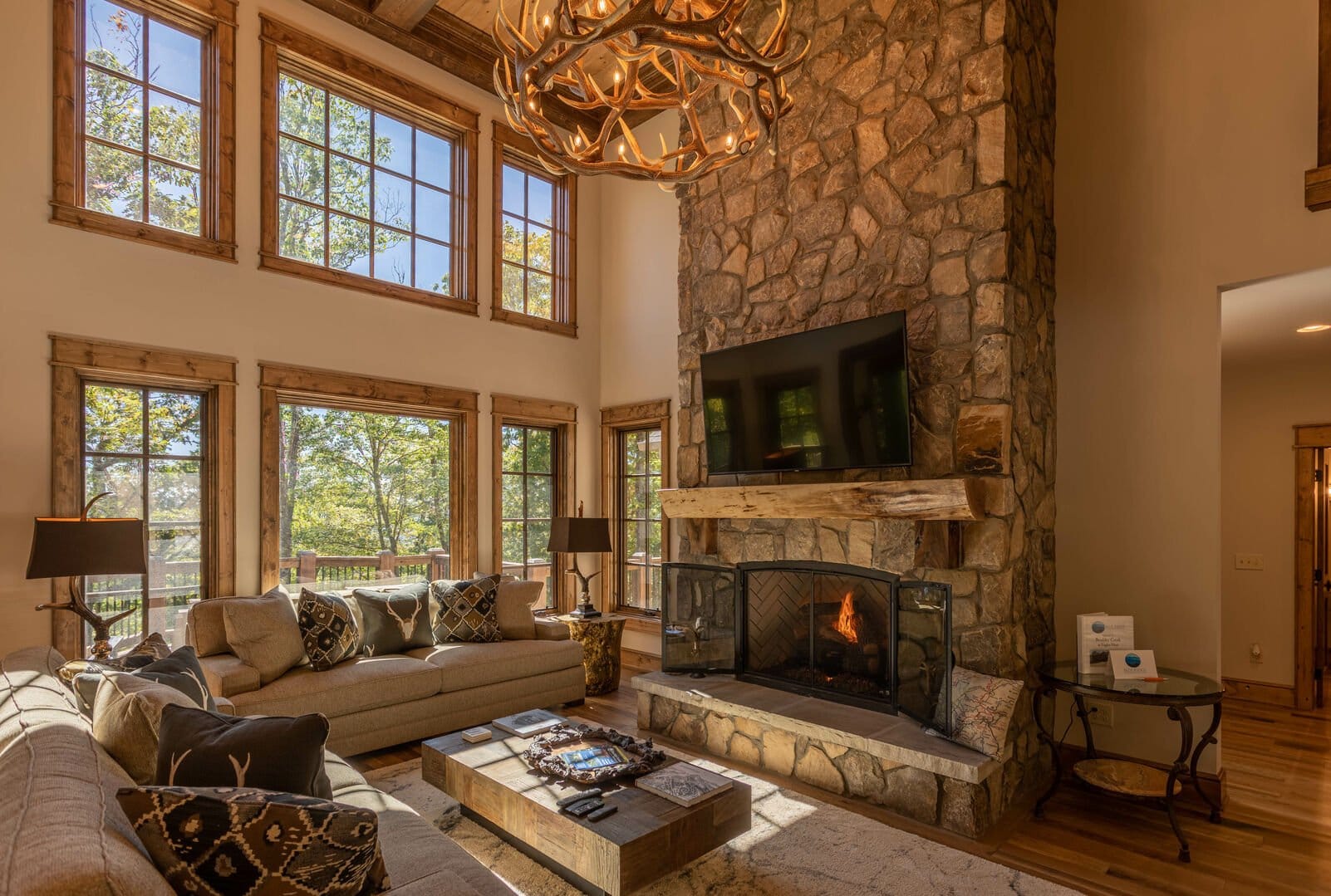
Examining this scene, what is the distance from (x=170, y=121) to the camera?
4.60m

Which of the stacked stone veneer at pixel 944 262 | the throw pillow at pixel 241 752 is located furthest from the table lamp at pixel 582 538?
the throw pillow at pixel 241 752

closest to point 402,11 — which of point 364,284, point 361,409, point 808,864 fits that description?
point 364,284

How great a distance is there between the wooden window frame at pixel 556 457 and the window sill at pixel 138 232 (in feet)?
7.15

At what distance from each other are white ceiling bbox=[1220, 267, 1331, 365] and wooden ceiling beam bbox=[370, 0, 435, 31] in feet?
17.4

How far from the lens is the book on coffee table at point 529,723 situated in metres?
3.35

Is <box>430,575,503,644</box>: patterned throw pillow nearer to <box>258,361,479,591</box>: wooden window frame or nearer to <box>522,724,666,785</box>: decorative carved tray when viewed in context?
<box>258,361,479,591</box>: wooden window frame

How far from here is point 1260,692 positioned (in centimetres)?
527

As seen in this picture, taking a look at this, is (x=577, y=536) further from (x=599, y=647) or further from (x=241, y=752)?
(x=241, y=752)

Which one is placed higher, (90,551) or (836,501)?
(836,501)

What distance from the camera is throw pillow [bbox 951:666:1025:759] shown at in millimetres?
3115

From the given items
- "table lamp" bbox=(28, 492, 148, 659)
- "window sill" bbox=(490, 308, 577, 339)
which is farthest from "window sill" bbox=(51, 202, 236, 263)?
"window sill" bbox=(490, 308, 577, 339)

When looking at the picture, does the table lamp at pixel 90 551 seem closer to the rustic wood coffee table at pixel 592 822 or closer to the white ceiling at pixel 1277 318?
the rustic wood coffee table at pixel 592 822

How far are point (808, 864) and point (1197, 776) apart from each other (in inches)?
80.1

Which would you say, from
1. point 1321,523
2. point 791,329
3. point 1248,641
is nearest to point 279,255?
point 791,329
